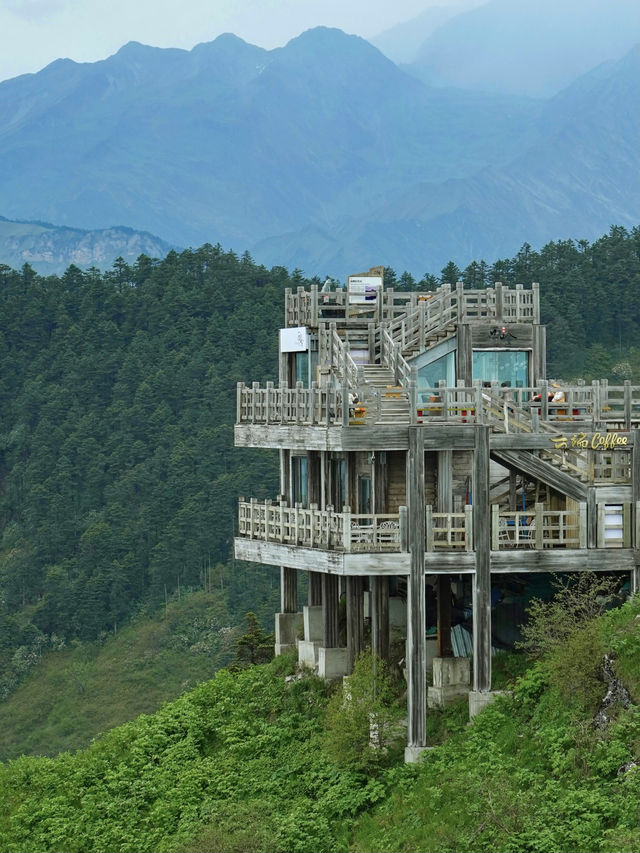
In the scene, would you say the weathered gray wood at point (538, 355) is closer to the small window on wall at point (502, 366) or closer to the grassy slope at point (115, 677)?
the small window on wall at point (502, 366)

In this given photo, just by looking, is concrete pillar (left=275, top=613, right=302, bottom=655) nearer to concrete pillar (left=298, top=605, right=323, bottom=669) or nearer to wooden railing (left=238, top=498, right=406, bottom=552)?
concrete pillar (left=298, top=605, right=323, bottom=669)

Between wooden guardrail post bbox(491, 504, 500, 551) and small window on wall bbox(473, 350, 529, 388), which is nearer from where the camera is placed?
wooden guardrail post bbox(491, 504, 500, 551)

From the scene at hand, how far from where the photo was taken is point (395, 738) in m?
34.4

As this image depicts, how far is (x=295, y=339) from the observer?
4119 cm

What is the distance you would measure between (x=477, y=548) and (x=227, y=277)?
309ft

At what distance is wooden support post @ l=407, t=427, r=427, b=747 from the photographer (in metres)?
33.4

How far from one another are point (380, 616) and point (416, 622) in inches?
153

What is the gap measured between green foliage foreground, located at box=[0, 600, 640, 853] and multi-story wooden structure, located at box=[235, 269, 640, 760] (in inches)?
52.0

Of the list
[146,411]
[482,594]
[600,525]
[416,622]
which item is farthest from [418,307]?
[146,411]

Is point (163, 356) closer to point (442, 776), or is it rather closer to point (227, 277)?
point (227, 277)

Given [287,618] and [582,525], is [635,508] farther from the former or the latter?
[287,618]

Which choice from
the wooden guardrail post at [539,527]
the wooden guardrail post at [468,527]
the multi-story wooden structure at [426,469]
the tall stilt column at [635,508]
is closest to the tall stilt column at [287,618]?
the multi-story wooden structure at [426,469]

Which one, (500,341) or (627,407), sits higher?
(500,341)

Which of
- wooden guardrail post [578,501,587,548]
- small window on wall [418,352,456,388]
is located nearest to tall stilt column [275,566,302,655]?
small window on wall [418,352,456,388]
